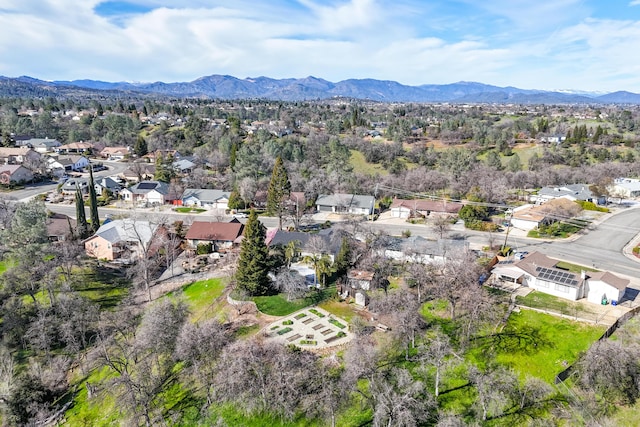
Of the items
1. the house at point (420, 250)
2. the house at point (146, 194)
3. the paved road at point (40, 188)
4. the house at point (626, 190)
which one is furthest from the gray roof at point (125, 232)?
the house at point (626, 190)

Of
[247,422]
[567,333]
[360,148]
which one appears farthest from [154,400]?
[360,148]

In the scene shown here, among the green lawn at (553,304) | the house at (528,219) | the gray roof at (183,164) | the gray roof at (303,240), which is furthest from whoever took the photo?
the gray roof at (183,164)

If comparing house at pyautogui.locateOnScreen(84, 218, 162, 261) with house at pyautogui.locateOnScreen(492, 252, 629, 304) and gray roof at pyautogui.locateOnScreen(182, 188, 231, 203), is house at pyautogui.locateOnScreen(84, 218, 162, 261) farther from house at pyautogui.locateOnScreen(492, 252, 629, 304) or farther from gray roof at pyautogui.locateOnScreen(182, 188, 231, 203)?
house at pyautogui.locateOnScreen(492, 252, 629, 304)

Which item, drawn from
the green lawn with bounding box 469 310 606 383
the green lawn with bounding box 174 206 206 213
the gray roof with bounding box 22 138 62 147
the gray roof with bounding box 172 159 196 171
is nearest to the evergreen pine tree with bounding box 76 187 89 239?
the green lawn with bounding box 174 206 206 213

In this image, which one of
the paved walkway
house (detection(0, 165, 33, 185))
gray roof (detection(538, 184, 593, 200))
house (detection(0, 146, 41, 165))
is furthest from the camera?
house (detection(0, 146, 41, 165))

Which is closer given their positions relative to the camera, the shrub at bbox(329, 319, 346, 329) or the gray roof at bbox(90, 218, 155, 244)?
the shrub at bbox(329, 319, 346, 329)

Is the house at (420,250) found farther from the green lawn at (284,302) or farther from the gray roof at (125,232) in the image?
the gray roof at (125,232)
